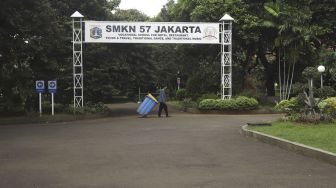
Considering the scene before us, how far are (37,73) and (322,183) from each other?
758 inches

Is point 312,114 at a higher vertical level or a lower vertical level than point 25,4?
lower

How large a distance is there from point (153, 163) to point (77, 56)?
712 inches

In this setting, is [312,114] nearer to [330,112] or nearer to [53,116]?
[330,112]

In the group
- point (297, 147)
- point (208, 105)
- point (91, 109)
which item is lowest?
point (297, 147)

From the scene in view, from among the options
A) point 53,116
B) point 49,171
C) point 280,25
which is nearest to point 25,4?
point 53,116

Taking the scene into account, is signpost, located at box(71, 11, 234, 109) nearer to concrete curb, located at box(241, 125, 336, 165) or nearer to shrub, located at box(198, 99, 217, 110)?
shrub, located at box(198, 99, 217, 110)

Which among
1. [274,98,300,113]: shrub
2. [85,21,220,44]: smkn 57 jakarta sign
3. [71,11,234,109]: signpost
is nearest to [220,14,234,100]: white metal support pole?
[71,11,234,109]: signpost

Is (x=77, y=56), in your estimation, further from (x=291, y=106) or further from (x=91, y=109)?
(x=291, y=106)

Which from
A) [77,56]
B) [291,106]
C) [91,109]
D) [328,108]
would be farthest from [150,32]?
[328,108]

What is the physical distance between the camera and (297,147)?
11.5 m

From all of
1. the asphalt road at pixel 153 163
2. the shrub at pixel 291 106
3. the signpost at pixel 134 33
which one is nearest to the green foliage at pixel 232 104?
the signpost at pixel 134 33

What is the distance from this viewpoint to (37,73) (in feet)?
82.3

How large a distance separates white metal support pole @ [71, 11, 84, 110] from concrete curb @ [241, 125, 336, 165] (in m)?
13.4

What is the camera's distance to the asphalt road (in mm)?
8297
